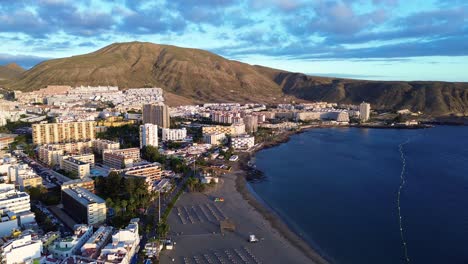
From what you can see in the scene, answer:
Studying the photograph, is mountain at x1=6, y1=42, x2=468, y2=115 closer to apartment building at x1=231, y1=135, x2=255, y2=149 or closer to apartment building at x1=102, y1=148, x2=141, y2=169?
apartment building at x1=231, y1=135, x2=255, y2=149

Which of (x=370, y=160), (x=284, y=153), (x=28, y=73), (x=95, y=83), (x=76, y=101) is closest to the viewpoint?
(x=370, y=160)

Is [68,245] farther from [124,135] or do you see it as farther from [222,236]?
[124,135]

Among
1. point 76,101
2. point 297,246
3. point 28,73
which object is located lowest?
point 297,246

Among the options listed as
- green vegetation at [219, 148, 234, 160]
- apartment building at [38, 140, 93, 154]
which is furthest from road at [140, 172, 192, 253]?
apartment building at [38, 140, 93, 154]

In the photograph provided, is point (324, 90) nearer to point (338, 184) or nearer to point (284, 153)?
point (284, 153)

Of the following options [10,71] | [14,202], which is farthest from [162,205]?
[10,71]

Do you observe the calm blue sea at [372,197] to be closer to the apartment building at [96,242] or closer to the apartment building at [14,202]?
the apartment building at [96,242]

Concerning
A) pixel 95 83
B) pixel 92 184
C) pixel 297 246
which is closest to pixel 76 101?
pixel 95 83
